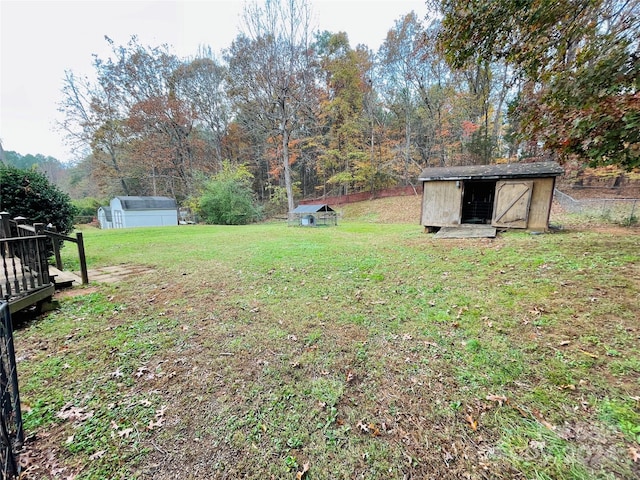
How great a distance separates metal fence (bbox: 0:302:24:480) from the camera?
65.3 inches

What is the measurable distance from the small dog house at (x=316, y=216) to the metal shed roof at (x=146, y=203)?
55.4ft

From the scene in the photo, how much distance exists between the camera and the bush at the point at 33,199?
20.1 ft

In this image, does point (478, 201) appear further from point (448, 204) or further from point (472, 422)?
point (472, 422)

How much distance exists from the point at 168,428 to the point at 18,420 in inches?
40.3

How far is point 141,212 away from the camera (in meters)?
26.6

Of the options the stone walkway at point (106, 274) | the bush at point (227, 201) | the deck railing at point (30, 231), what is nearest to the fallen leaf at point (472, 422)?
the deck railing at point (30, 231)

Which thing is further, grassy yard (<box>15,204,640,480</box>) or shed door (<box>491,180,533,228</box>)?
shed door (<box>491,180,533,228</box>)

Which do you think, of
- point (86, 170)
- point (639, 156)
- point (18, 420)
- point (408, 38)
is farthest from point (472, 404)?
point (86, 170)

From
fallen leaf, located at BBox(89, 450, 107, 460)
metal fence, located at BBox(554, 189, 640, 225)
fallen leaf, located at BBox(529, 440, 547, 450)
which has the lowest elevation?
fallen leaf, located at BBox(89, 450, 107, 460)

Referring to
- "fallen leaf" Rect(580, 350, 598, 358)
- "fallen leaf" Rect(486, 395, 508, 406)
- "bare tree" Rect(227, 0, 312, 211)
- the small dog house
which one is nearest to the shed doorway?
the small dog house

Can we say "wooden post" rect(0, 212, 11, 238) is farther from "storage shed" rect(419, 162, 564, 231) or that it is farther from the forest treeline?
the forest treeline

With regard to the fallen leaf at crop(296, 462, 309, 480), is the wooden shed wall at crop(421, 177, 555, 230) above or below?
above

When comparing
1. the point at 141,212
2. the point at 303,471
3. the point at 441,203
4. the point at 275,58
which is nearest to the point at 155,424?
the point at 303,471

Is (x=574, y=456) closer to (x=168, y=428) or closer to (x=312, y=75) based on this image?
(x=168, y=428)
